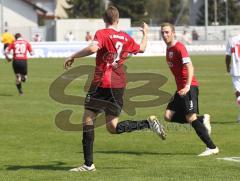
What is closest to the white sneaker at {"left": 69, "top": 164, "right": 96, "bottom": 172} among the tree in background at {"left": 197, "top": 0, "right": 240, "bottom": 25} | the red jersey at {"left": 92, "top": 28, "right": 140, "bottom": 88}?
the red jersey at {"left": 92, "top": 28, "right": 140, "bottom": 88}

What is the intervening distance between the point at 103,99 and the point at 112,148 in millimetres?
2736

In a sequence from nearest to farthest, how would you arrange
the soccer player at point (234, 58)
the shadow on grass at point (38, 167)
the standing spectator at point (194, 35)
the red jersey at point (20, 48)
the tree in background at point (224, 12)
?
1. the shadow on grass at point (38, 167)
2. the soccer player at point (234, 58)
3. the red jersey at point (20, 48)
4. the standing spectator at point (194, 35)
5. the tree in background at point (224, 12)

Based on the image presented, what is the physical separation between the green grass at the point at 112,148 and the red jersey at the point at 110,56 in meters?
1.21

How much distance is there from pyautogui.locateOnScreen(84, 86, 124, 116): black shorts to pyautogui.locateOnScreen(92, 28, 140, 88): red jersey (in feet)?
0.24

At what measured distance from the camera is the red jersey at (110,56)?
32.0 feet

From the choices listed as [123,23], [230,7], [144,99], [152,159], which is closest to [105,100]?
[152,159]

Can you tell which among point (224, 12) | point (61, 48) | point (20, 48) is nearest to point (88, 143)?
point (20, 48)

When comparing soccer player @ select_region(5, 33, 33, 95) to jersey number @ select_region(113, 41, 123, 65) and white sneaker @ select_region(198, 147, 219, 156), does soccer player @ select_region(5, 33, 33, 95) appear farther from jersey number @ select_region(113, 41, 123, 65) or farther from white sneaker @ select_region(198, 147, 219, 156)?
jersey number @ select_region(113, 41, 123, 65)

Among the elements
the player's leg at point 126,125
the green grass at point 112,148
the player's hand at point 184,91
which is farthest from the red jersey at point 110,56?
the green grass at point 112,148

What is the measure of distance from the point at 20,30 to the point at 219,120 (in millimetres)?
56139

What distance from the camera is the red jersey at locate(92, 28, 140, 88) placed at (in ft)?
32.0

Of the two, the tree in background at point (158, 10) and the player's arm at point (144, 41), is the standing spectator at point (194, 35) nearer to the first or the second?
the player's arm at point (144, 41)

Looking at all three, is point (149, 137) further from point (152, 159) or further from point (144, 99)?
point (144, 99)

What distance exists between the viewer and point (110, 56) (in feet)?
32.5
